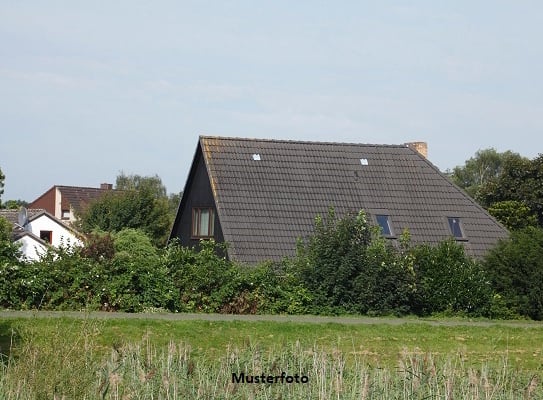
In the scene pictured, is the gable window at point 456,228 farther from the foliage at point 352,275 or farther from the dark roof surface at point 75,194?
the dark roof surface at point 75,194

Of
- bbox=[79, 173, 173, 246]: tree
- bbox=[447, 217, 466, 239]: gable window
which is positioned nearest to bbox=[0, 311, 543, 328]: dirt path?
bbox=[447, 217, 466, 239]: gable window

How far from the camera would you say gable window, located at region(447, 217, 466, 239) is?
40.2 m

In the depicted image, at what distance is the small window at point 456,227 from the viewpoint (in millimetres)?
40156

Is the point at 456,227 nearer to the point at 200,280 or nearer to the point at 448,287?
the point at 448,287

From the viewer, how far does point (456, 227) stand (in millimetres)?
40531

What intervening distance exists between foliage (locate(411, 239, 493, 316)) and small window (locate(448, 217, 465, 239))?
11.1 metres

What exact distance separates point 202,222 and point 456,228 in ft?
32.2

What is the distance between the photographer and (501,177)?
64.0 meters

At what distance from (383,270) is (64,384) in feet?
62.0

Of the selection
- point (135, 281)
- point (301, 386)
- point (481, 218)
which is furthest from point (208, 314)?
point (481, 218)

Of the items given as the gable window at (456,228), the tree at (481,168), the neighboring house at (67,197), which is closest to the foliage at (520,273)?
the gable window at (456,228)

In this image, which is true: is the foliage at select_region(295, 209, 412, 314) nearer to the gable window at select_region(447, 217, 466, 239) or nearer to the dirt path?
the dirt path

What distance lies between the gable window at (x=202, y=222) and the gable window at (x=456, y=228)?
9.25 metres

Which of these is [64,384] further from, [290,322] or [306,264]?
[306,264]
